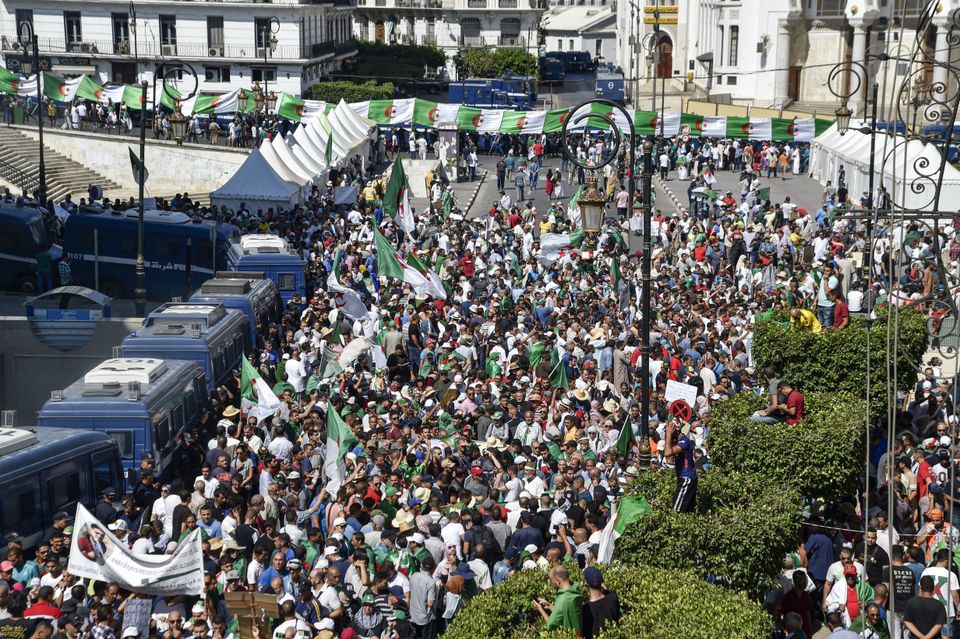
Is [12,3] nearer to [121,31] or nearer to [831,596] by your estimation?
[121,31]

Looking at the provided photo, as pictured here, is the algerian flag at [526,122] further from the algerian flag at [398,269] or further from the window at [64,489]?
the window at [64,489]

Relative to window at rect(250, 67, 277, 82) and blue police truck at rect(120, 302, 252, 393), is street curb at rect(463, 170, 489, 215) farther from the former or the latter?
window at rect(250, 67, 277, 82)

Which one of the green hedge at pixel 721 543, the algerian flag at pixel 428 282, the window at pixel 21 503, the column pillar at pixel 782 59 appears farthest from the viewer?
the column pillar at pixel 782 59

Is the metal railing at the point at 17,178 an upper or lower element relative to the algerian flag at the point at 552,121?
lower

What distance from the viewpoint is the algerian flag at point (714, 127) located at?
146 ft

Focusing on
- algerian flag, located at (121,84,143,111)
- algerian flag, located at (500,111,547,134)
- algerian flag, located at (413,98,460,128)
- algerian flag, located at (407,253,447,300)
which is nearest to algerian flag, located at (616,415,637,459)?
algerian flag, located at (407,253,447,300)

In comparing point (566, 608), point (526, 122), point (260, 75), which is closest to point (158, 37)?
point (260, 75)

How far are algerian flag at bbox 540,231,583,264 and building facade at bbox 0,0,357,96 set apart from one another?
121 feet

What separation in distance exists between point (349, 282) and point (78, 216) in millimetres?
6125

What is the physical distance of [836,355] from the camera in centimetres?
1830

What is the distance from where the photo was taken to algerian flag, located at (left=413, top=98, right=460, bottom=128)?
4562 centimetres

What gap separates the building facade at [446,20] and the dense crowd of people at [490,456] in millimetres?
65510

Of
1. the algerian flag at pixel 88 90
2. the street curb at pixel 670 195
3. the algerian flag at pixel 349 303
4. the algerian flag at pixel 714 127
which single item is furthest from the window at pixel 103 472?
the algerian flag at pixel 88 90

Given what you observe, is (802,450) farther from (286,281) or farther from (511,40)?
(511,40)
